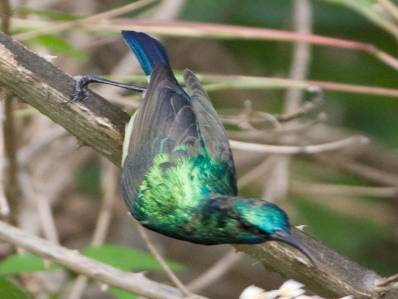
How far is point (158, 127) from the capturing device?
2600 millimetres

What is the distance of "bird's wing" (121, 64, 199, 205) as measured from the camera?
2494 millimetres

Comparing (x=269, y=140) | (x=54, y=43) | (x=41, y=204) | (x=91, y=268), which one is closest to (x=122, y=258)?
(x=91, y=268)

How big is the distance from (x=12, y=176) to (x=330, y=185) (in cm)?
167

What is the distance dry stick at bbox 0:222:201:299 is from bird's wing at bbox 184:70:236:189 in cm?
45

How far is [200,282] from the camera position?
3924 mm

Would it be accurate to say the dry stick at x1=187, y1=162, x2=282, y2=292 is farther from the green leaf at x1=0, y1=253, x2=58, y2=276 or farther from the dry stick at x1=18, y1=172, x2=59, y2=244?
the green leaf at x1=0, y1=253, x2=58, y2=276

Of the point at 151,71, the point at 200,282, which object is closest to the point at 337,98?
the point at 200,282

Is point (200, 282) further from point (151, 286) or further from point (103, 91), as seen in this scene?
point (151, 286)

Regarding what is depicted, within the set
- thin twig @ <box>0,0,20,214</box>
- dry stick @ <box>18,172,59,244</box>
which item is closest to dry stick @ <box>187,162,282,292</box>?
dry stick @ <box>18,172,59,244</box>

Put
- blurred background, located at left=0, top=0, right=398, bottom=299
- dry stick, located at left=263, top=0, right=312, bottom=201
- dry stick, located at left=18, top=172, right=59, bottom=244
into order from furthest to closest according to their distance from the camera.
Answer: blurred background, located at left=0, top=0, right=398, bottom=299 < dry stick, located at left=263, top=0, right=312, bottom=201 < dry stick, located at left=18, top=172, right=59, bottom=244

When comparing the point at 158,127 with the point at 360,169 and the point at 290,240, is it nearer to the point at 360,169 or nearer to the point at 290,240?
the point at 290,240

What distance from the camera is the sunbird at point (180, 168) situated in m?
2.37

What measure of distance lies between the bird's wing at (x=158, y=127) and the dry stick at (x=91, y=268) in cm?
28

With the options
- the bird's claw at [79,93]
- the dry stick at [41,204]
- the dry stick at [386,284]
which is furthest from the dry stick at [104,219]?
the dry stick at [386,284]
